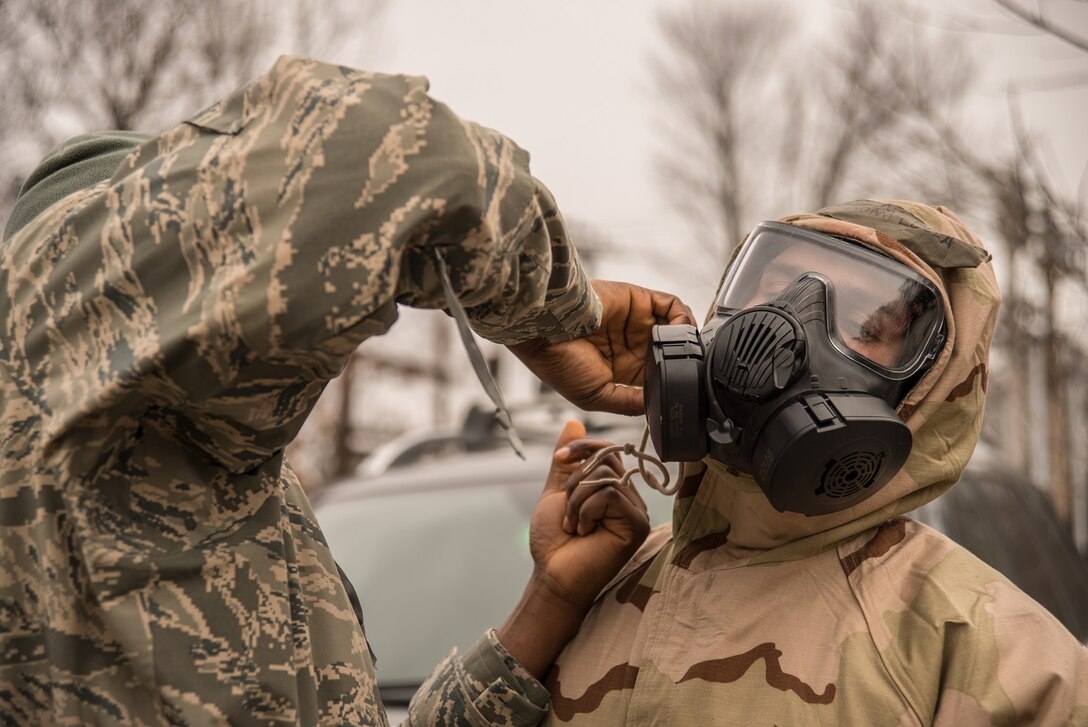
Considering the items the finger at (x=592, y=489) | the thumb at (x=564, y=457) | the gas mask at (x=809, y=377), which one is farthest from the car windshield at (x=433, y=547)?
the gas mask at (x=809, y=377)

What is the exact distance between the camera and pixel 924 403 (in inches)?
78.9

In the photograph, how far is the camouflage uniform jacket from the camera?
4.19ft

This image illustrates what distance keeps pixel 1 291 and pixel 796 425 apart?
118 cm

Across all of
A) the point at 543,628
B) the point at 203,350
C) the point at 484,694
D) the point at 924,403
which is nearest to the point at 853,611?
the point at 924,403

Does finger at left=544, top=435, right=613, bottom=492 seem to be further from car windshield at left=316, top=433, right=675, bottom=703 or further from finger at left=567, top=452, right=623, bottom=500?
car windshield at left=316, top=433, right=675, bottom=703

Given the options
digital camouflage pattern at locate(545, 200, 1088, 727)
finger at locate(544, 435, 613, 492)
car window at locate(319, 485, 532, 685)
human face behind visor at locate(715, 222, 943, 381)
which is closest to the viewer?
digital camouflage pattern at locate(545, 200, 1088, 727)

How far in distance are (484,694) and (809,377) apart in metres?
0.88

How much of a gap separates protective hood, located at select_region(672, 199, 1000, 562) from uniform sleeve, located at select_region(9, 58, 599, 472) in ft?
3.05

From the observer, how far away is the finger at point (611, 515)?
2191 millimetres

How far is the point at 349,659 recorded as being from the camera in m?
1.62

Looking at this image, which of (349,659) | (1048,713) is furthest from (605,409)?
(1048,713)

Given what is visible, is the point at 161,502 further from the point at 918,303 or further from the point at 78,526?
the point at 918,303

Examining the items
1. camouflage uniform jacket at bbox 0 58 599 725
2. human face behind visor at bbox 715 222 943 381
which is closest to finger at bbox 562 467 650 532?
human face behind visor at bbox 715 222 943 381

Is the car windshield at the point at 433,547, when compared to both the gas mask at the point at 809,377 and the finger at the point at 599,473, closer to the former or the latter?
the finger at the point at 599,473
